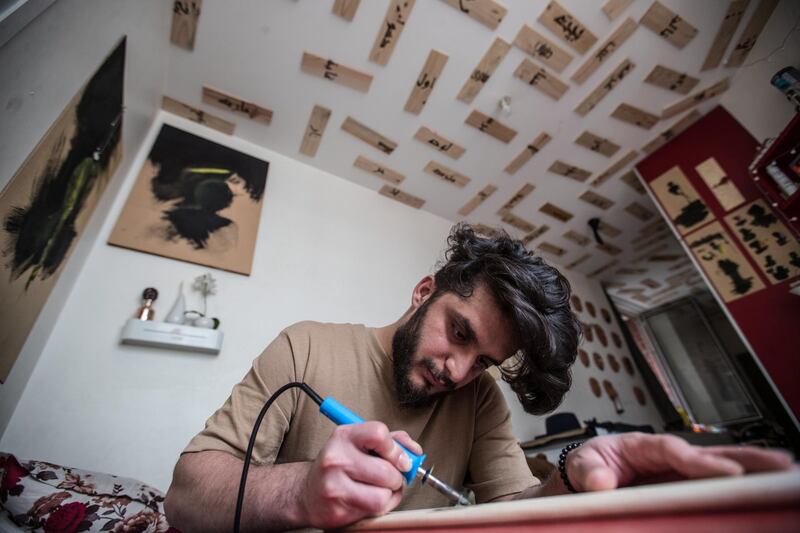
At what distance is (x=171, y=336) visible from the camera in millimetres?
1322

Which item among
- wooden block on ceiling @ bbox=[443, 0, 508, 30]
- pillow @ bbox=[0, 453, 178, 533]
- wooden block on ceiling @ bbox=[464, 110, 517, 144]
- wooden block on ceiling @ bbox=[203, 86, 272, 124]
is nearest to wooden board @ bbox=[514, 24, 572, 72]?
wooden block on ceiling @ bbox=[443, 0, 508, 30]

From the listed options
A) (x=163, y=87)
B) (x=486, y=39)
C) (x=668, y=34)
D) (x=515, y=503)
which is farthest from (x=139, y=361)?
(x=668, y=34)

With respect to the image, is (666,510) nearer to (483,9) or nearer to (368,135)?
(483,9)

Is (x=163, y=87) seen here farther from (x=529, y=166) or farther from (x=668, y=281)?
(x=668, y=281)

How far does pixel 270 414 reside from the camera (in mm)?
703

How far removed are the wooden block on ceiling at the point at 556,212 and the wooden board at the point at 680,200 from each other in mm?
567

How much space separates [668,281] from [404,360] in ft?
13.3

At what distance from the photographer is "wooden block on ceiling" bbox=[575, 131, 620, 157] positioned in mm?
2125

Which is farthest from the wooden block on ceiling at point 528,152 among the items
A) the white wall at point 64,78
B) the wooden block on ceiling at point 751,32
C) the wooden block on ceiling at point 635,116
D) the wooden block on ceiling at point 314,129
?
the white wall at point 64,78

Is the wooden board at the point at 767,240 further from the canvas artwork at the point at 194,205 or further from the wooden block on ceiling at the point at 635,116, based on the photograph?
the canvas artwork at the point at 194,205

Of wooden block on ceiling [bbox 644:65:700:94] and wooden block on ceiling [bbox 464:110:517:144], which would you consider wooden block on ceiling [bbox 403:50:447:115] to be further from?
wooden block on ceiling [bbox 644:65:700:94]

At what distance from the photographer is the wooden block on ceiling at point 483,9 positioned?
4.92ft

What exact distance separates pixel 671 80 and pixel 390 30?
1525mm

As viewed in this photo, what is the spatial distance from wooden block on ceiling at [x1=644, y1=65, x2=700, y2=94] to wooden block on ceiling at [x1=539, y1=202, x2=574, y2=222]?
93 cm
